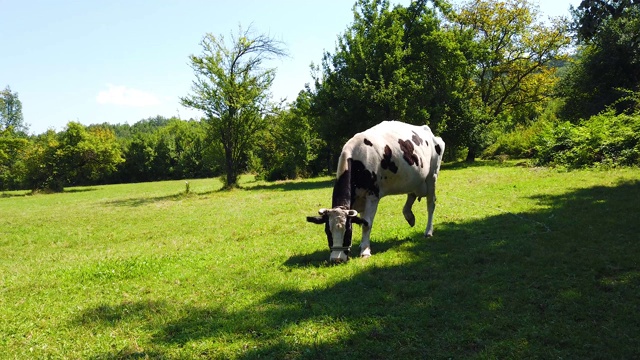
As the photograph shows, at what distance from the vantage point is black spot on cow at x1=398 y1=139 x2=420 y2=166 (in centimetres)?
974

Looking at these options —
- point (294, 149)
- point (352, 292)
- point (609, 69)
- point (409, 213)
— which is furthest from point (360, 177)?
point (294, 149)

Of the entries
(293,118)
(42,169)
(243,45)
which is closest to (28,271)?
(243,45)

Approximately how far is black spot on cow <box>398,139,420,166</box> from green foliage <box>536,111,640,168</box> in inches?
659

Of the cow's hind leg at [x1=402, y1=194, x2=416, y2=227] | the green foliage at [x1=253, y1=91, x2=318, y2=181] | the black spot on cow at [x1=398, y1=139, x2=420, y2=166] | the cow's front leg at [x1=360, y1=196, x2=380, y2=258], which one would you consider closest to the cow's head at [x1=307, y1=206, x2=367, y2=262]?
the cow's front leg at [x1=360, y1=196, x2=380, y2=258]

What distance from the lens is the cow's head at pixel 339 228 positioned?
26.8ft

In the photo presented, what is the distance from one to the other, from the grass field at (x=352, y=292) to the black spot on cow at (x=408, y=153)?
2027mm

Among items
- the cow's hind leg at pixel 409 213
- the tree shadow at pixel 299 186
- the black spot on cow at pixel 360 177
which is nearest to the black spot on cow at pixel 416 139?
the cow's hind leg at pixel 409 213

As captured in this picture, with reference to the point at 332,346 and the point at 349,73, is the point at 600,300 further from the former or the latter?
the point at 349,73

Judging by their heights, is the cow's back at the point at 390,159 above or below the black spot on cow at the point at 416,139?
below

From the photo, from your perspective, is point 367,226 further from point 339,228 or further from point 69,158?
point 69,158

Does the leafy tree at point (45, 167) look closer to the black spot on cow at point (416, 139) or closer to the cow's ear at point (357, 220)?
the black spot on cow at point (416, 139)

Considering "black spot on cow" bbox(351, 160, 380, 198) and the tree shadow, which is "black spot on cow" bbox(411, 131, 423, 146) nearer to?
"black spot on cow" bbox(351, 160, 380, 198)

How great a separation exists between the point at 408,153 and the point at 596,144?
19.2 m

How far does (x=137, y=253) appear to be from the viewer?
11062mm
